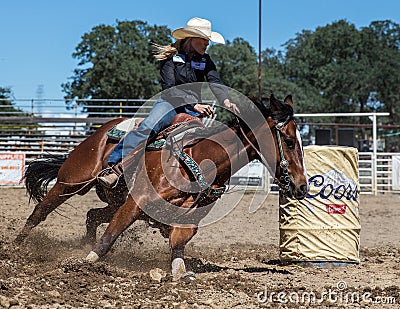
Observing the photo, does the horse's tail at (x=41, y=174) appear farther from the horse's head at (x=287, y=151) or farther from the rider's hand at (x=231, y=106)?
the horse's head at (x=287, y=151)

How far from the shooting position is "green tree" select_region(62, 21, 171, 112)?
114 ft

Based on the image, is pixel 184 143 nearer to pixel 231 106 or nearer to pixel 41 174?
pixel 231 106

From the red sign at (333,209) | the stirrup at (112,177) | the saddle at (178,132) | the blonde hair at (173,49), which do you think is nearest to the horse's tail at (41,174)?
the stirrup at (112,177)

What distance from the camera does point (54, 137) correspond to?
2389 cm

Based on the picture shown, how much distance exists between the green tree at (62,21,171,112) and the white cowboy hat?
28.7 meters

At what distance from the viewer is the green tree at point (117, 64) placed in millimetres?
34812

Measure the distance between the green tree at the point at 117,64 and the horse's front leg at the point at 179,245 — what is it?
29275mm

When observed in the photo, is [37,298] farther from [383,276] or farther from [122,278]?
[383,276]

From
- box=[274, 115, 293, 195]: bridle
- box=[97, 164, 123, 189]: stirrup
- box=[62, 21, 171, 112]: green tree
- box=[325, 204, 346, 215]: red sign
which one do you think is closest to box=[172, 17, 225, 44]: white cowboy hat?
box=[274, 115, 293, 195]: bridle

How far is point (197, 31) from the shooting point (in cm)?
558

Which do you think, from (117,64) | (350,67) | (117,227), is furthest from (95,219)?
(350,67)

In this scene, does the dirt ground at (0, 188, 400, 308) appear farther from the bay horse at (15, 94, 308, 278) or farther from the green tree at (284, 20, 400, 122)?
the green tree at (284, 20, 400, 122)

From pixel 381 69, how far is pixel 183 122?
36.3 metres

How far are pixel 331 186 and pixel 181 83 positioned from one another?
1853mm
